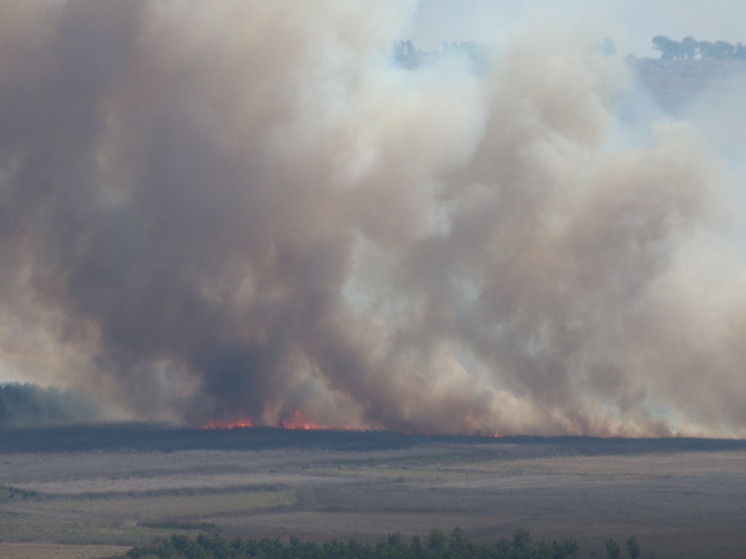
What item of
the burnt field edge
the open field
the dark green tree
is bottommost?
the dark green tree

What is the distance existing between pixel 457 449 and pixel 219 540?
71.8 feet

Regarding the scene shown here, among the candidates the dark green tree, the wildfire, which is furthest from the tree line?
the wildfire

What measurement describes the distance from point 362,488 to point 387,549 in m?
12.2

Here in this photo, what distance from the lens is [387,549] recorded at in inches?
1631

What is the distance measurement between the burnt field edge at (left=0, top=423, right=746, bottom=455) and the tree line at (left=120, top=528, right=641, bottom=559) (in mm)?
19292

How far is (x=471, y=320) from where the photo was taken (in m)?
68.8

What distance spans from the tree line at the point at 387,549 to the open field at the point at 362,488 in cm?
87

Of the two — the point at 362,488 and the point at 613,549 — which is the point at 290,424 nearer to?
the point at 362,488

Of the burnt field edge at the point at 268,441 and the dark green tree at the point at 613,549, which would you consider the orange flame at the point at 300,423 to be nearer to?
the burnt field edge at the point at 268,441

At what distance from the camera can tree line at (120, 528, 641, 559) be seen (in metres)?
40.9

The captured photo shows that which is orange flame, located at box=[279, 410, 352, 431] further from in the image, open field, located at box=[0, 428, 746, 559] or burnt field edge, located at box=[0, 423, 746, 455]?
open field, located at box=[0, 428, 746, 559]

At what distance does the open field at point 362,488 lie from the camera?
149ft

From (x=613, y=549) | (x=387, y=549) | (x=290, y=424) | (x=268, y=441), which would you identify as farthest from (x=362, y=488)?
(x=290, y=424)

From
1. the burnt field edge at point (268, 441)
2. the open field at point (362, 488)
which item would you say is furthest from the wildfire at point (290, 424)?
the open field at point (362, 488)
